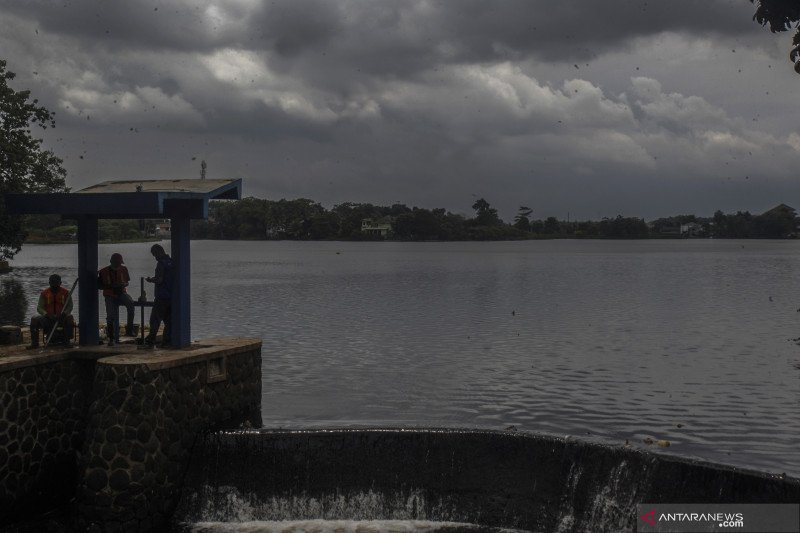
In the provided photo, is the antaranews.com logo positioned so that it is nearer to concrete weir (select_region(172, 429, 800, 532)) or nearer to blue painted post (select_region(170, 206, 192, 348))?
concrete weir (select_region(172, 429, 800, 532))

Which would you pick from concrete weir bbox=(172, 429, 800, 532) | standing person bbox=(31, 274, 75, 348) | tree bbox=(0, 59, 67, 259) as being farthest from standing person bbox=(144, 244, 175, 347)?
tree bbox=(0, 59, 67, 259)

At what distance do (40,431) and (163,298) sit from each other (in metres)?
3.55

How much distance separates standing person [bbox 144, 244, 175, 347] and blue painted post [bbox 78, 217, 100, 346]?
1.42m

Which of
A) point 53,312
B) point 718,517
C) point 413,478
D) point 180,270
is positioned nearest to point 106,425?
point 180,270

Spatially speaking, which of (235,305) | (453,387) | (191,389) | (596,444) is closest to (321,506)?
(191,389)

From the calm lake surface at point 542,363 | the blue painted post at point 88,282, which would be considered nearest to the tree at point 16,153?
the calm lake surface at point 542,363

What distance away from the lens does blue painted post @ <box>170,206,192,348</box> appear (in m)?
17.7

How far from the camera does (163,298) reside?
1798 cm

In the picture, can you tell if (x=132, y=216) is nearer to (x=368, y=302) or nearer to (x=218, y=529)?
(x=218, y=529)

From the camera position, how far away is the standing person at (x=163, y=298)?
58.9 ft

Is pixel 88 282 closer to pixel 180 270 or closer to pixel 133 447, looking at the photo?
pixel 180 270

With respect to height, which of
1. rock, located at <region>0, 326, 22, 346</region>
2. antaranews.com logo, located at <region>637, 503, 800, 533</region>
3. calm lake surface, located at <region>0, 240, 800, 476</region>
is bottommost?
calm lake surface, located at <region>0, 240, 800, 476</region>

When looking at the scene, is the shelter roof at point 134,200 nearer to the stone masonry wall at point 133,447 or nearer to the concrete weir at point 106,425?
the concrete weir at point 106,425

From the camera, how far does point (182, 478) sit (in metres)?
16.2
